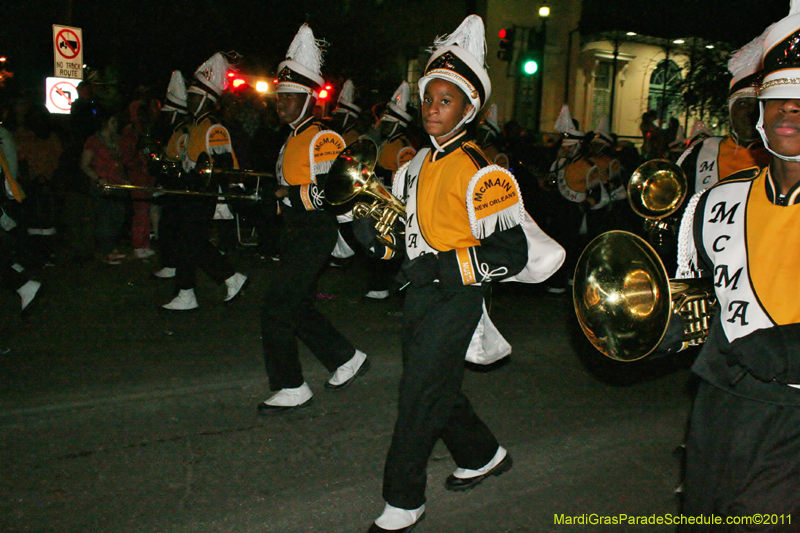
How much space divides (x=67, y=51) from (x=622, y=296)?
46.3 ft

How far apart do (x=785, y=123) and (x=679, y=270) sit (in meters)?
0.65

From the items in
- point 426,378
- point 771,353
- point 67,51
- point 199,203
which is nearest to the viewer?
point 771,353

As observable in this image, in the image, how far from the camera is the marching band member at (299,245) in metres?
4.57

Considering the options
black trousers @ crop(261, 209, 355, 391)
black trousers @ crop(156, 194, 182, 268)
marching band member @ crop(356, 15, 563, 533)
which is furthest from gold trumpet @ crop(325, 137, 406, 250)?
black trousers @ crop(156, 194, 182, 268)

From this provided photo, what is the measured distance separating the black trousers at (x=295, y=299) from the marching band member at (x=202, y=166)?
223 cm

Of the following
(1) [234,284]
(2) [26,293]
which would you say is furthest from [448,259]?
(2) [26,293]

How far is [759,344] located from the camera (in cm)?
202

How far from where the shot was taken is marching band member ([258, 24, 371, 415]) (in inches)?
180

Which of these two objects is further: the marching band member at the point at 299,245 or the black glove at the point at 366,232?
the marching band member at the point at 299,245

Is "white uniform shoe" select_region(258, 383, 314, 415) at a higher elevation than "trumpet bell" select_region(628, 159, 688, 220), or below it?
below

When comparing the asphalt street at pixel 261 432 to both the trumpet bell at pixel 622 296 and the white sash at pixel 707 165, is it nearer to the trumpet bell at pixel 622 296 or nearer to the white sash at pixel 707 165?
the trumpet bell at pixel 622 296

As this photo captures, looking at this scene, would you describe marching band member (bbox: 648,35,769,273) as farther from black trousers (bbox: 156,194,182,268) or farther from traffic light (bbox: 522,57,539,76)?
traffic light (bbox: 522,57,539,76)

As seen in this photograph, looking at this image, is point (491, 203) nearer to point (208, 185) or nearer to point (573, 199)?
point (208, 185)

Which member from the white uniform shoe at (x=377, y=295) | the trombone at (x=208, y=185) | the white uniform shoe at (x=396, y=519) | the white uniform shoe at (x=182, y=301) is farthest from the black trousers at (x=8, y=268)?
the white uniform shoe at (x=396, y=519)
